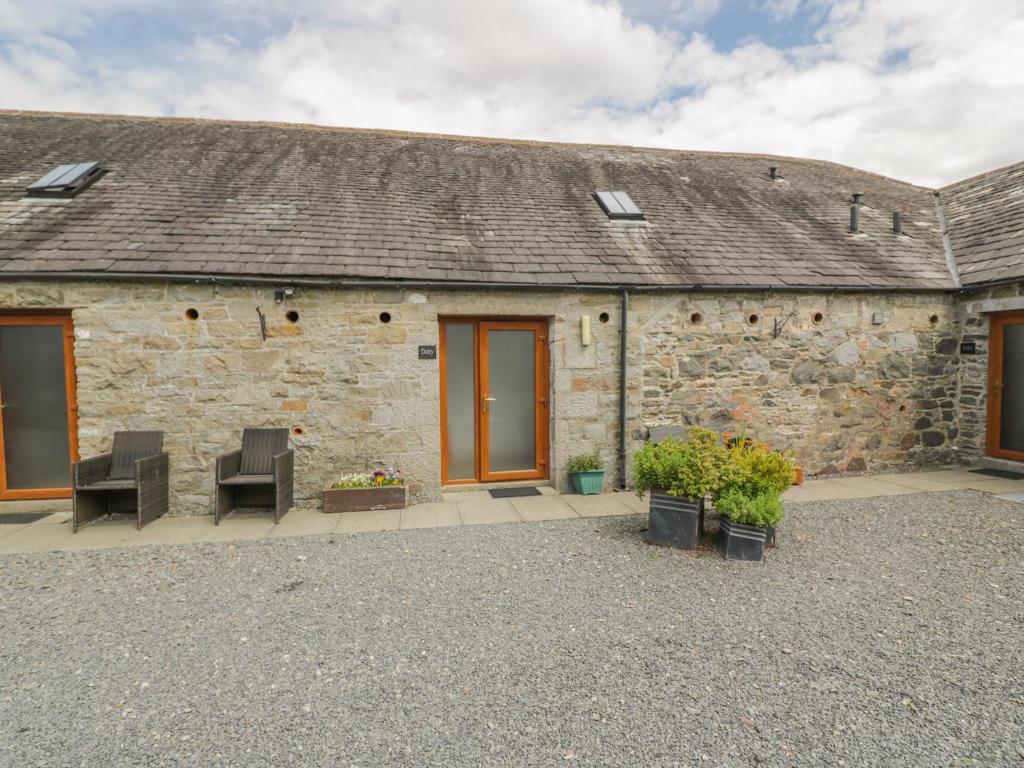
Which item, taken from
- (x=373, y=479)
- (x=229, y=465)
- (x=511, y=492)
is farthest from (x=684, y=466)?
(x=229, y=465)

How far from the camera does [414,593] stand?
4.17m

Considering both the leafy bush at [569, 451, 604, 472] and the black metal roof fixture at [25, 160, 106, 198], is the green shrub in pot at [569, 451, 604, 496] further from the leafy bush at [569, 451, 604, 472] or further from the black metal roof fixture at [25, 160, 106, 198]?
the black metal roof fixture at [25, 160, 106, 198]

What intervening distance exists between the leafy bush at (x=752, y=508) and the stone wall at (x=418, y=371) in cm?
244

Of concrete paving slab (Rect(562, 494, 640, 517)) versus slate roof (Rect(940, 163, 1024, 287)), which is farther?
slate roof (Rect(940, 163, 1024, 287))

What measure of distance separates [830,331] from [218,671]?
28.5 feet

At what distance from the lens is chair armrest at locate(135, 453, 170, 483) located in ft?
18.2

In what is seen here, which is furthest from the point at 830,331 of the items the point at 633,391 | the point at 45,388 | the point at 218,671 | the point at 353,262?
the point at 45,388

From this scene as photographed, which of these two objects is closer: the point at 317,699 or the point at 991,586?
the point at 317,699

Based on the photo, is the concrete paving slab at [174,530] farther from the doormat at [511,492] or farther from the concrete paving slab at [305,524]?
the doormat at [511,492]

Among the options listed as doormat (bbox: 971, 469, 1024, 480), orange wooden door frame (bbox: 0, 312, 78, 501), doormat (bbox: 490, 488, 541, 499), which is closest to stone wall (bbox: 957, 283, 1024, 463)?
doormat (bbox: 971, 469, 1024, 480)

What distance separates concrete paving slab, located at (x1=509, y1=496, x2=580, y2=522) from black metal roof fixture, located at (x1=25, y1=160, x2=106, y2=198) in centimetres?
783

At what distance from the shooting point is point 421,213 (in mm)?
7883

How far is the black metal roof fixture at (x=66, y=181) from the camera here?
23.5ft

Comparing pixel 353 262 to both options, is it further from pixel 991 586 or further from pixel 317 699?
pixel 991 586
